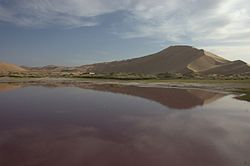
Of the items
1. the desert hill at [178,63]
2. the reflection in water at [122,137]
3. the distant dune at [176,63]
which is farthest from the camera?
the distant dune at [176,63]

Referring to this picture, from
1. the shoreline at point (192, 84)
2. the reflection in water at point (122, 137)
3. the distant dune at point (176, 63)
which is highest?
the distant dune at point (176, 63)

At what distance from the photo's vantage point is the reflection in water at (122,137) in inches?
446

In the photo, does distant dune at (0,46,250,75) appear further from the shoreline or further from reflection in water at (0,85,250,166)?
reflection in water at (0,85,250,166)

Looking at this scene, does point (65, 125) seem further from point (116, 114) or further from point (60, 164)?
point (60, 164)

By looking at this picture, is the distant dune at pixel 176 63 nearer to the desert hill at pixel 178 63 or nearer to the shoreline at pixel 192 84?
the desert hill at pixel 178 63

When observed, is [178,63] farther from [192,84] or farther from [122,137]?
[122,137]

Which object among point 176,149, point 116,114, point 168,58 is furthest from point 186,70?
point 176,149

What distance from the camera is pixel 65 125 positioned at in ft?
55.8

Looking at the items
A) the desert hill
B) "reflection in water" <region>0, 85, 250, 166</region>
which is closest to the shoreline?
"reflection in water" <region>0, 85, 250, 166</region>

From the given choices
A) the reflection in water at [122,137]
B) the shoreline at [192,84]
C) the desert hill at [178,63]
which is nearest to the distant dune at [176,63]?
the desert hill at [178,63]

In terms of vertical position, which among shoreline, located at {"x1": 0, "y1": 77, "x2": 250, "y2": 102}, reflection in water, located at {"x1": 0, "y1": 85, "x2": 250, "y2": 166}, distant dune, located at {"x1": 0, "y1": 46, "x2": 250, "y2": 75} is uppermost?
distant dune, located at {"x1": 0, "y1": 46, "x2": 250, "y2": 75}

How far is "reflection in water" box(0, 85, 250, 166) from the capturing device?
37.2 ft

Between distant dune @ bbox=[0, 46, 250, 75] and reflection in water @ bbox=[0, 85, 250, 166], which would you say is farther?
distant dune @ bbox=[0, 46, 250, 75]

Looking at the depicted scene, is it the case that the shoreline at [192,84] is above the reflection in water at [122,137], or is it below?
below
